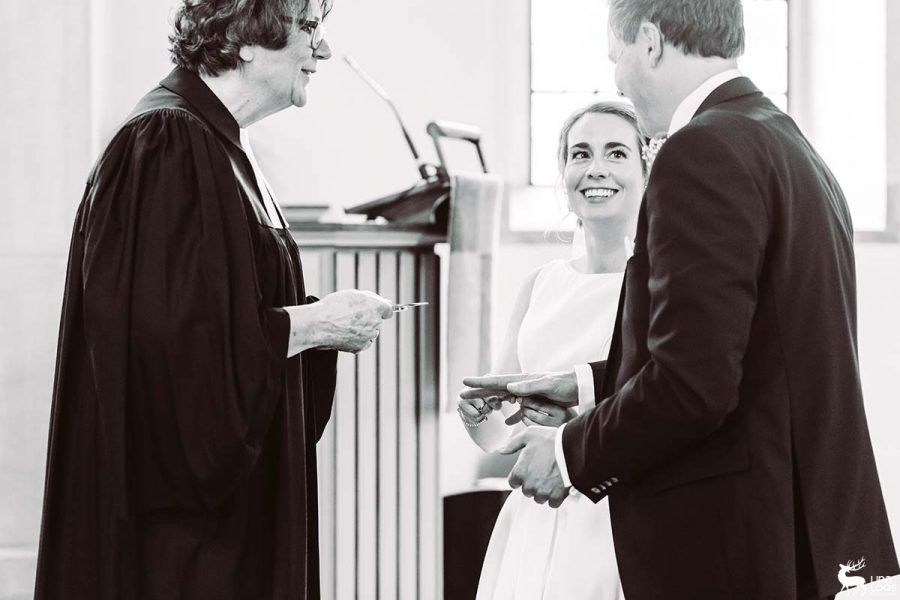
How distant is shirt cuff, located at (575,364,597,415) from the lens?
2.04 metres

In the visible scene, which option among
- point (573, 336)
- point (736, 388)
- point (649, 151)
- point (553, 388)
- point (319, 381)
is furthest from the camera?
point (649, 151)

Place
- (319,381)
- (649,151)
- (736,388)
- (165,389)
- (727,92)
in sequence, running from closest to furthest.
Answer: (736,388)
(727,92)
(165,389)
(319,381)
(649,151)

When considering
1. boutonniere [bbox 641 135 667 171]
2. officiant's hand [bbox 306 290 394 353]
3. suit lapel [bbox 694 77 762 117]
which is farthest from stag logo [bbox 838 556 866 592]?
boutonniere [bbox 641 135 667 171]

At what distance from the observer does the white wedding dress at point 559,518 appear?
2367 mm

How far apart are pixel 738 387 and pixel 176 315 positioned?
0.95 m

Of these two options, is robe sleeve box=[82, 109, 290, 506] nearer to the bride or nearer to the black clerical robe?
the black clerical robe

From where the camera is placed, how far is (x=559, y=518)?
2.51 metres

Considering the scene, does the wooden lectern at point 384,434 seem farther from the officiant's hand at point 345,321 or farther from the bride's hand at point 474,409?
the officiant's hand at point 345,321

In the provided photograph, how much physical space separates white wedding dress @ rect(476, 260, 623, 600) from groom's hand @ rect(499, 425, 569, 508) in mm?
543

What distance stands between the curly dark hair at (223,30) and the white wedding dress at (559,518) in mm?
1011

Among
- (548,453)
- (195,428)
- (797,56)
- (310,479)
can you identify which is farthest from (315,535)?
(797,56)

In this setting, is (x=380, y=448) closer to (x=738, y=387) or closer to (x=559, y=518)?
(x=559, y=518)

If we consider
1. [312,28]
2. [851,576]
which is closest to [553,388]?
[851,576]

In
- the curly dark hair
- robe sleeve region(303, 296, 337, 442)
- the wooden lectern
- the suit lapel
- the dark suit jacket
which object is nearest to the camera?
the dark suit jacket
